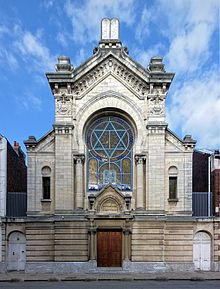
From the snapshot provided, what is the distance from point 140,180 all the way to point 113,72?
24.7 ft

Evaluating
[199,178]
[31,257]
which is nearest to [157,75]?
[199,178]

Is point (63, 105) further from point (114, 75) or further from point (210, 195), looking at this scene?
point (210, 195)

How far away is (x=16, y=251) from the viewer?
28.7 meters

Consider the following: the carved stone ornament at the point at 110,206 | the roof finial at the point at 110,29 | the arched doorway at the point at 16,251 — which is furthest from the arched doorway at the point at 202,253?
the roof finial at the point at 110,29

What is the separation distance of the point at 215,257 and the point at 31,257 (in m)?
12.0

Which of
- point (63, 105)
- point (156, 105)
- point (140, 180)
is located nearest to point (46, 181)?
point (63, 105)

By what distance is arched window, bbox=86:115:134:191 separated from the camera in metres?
28.9

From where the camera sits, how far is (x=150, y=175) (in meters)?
28.1

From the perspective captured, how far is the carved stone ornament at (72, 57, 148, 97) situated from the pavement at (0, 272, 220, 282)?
11678 mm

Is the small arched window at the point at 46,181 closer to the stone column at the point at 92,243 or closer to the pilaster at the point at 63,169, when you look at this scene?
the pilaster at the point at 63,169

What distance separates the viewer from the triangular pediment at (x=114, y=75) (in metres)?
28.9

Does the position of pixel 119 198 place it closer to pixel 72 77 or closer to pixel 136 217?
pixel 136 217
